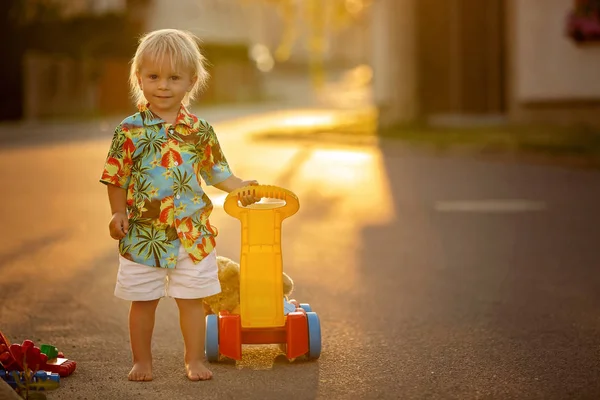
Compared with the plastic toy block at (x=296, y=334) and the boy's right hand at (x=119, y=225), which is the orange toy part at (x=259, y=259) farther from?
the boy's right hand at (x=119, y=225)

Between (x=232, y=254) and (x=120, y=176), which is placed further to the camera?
(x=232, y=254)

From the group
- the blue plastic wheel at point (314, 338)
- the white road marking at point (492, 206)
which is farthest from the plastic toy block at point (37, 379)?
the white road marking at point (492, 206)

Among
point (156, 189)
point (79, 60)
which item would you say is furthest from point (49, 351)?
point (79, 60)

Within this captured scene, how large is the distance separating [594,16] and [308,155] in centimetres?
513

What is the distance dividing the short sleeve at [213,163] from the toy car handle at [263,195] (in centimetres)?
12

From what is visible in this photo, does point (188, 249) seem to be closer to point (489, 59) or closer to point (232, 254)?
point (232, 254)

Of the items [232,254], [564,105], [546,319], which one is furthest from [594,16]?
[546,319]

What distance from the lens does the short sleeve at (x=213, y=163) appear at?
410cm

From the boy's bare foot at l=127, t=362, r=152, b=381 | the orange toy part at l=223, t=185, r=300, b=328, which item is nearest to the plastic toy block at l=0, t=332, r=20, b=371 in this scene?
the boy's bare foot at l=127, t=362, r=152, b=381

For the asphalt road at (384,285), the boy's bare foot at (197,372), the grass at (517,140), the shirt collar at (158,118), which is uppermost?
the shirt collar at (158,118)

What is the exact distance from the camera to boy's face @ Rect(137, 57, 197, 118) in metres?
3.95

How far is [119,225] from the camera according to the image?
3.85m

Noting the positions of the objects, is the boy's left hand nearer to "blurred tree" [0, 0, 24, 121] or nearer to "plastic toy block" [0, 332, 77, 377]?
"plastic toy block" [0, 332, 77, 377]

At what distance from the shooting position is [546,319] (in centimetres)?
506
